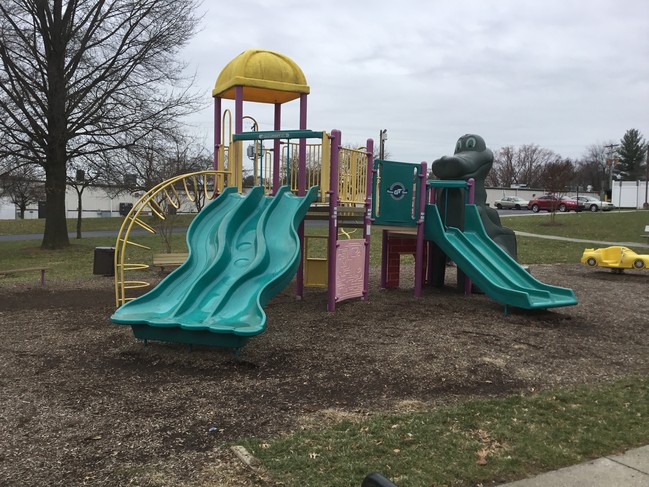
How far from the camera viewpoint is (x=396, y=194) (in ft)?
31.4

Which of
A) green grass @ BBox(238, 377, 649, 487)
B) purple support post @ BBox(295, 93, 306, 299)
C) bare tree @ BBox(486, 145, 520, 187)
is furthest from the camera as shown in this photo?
bare tree @ BBox(486, 145, 520, 187)

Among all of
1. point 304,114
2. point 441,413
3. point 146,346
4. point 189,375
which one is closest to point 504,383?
point 441,413

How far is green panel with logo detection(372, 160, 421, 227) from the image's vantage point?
949 centimetres

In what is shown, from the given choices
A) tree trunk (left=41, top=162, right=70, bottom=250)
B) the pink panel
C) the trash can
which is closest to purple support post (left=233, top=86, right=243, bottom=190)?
the pink panel

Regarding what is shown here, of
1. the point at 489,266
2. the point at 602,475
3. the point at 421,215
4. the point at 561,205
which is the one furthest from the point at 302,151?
the point at 561,205

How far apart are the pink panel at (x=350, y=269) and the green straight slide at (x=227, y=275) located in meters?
1.17

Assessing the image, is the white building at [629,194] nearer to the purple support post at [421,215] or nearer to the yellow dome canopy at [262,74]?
the purple support post at [421,215]

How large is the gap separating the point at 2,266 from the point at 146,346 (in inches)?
505

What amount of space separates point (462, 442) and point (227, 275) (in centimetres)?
368

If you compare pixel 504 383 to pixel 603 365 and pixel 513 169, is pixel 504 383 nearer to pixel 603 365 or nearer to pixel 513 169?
pixel 603 365

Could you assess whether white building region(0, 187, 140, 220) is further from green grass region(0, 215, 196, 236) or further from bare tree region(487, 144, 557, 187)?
bare tree region(487, 144, 557, 187)

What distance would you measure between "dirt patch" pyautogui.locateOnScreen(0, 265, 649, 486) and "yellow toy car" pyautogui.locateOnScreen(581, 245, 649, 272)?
16.4 feet

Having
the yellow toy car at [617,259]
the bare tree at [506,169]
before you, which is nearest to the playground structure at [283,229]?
the yellow toy car at [617,259]

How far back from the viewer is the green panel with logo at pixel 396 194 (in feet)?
31.1
